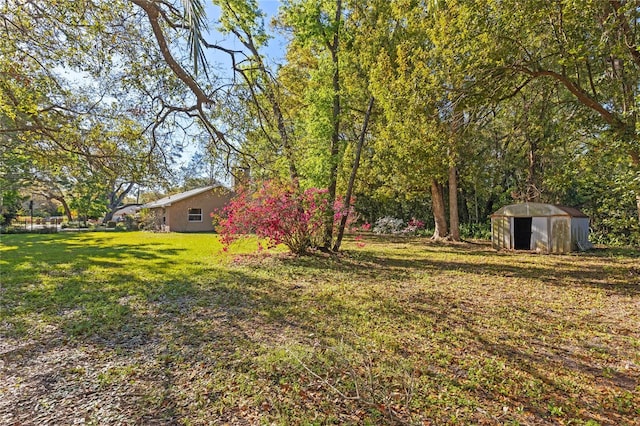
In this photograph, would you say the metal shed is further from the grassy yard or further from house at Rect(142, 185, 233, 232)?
house at Rect(142, 185, 233, 232)

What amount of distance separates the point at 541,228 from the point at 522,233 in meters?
1.18

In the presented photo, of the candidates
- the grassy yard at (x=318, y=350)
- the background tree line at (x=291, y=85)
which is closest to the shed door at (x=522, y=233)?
the background tree line at (x=291, y=85)

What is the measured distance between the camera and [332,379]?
10.2 feet

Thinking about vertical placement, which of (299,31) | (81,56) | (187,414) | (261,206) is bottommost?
(187,414)

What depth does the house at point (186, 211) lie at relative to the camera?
24172 mm

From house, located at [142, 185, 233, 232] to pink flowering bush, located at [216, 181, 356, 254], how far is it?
14.9m

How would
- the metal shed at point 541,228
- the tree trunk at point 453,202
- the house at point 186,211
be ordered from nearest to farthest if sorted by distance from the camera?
1. the metal shed at point 541,228
2. the tree trunk at point 453,202
3. the house at point 186,211

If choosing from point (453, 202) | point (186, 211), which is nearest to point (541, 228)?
point (453, 202)

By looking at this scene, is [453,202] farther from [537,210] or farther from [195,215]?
[195,215]

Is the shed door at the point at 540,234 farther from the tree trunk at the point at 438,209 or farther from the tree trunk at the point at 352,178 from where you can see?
the tree trunk at the point at 352,178

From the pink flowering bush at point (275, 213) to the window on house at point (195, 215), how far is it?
16.3m

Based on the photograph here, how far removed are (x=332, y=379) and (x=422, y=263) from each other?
24.9ft

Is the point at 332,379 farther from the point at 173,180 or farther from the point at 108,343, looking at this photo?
the point at 173,180

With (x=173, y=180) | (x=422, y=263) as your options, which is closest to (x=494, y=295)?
(x=422, y=263)
